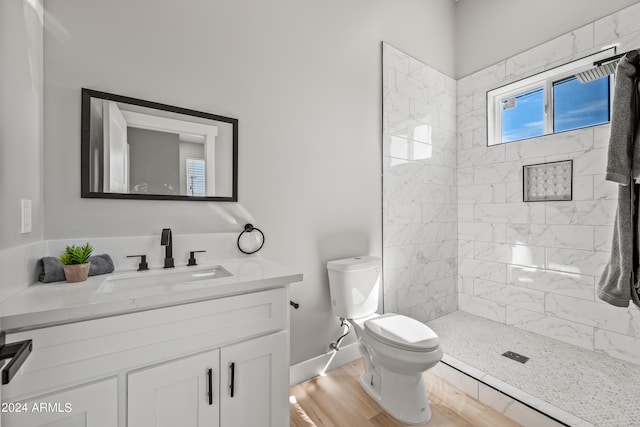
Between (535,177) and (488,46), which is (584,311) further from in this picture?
(488,46)

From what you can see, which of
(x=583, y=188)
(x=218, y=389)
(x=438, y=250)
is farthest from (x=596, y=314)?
(x=218, y=389)

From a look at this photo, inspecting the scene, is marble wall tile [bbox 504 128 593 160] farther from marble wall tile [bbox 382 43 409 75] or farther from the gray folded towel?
the gray folded towel

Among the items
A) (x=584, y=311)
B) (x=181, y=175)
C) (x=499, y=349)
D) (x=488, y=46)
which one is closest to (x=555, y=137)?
(x=488, y=46)

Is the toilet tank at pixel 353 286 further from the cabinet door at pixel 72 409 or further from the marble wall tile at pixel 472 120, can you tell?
the marble wall tile at pixel 472 120

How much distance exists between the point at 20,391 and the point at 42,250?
23.7 inches

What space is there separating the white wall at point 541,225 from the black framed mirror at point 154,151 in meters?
2.42

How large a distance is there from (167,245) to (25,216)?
1.63 ft

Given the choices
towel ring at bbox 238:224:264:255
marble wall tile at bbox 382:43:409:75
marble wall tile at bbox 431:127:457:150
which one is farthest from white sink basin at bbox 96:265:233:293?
marble wall tile at bbox 431:127:457:150

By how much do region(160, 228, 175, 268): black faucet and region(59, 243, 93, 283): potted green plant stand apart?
0.28 m

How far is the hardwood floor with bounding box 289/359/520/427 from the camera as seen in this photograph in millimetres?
1529

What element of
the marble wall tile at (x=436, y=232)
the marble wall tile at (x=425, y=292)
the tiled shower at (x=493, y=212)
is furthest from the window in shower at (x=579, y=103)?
the marble wall tile at (x=425, y=292)

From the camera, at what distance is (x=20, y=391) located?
73cm

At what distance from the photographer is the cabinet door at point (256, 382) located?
1053mm

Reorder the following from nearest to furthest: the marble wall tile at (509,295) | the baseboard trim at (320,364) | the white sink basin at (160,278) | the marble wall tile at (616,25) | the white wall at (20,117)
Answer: the white wall at (20,117) → the white sink basin at (160,278) → the baseboard trim at (320,364) → the marble wall tile at (616,25) → the marble wall tile at (509,295)
